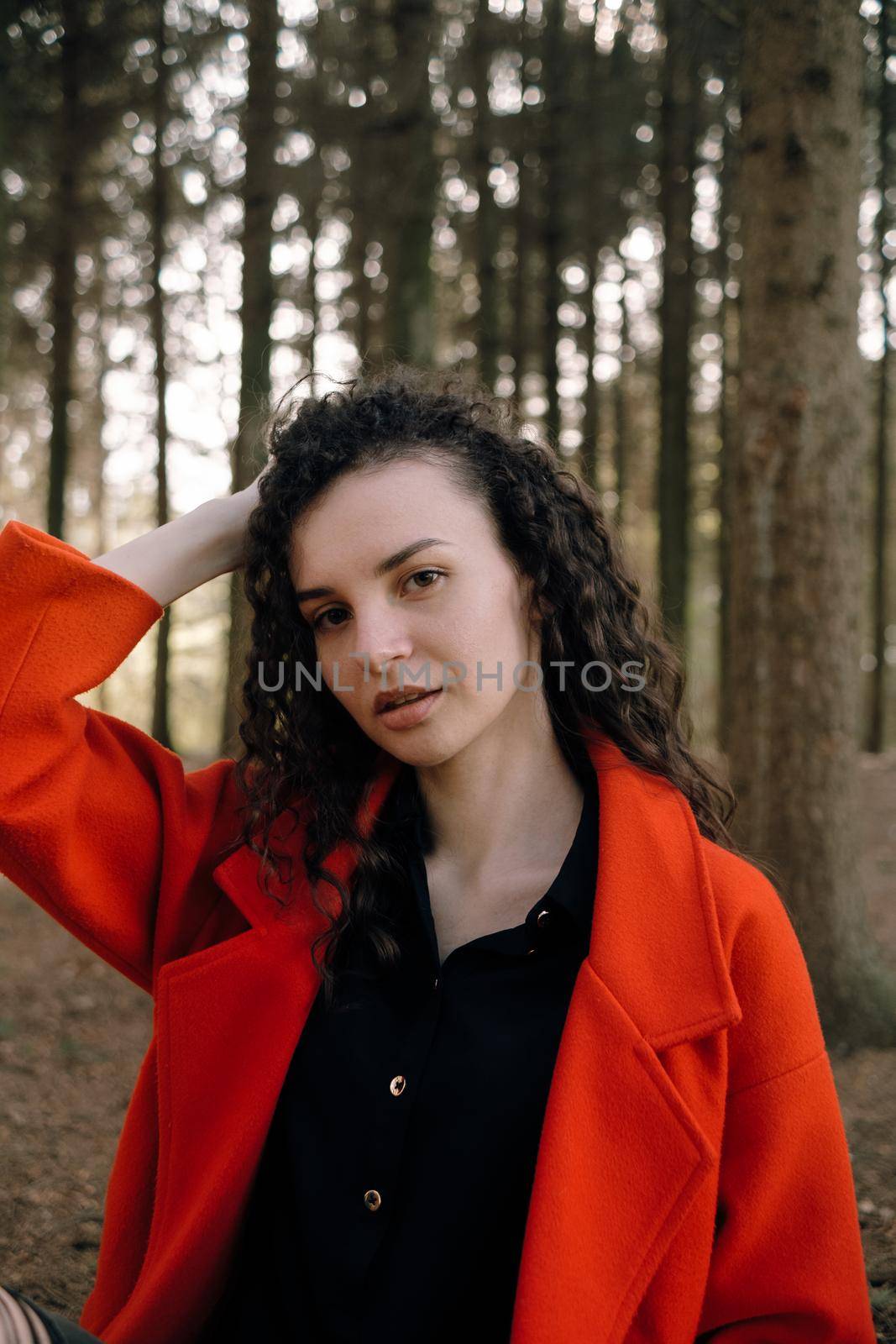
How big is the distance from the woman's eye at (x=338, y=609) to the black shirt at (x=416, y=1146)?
605 mm

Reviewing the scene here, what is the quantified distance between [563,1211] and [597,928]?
0.46 meters

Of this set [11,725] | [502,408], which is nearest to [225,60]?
[502,408]

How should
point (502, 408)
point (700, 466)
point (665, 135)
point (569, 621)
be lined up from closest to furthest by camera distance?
point (569, 621), point (502, 408), point (665, 135), point (700, 466)

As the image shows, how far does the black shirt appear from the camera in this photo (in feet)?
5.58

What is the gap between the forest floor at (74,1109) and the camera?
3.01 meters

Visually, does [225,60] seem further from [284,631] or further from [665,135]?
[284,631]

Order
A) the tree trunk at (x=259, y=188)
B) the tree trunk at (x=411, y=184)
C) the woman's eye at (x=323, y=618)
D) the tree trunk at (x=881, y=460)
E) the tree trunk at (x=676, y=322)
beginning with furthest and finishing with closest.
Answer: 1. the tree trunk at (x=881, y=460)
2. the tree trunk at (x=676, y=322)
3. the tree trunk at (x=259, y=188)
4. the tree trunk at (x=411, y=184)
5. the woman's eye at (x=323, y=618)

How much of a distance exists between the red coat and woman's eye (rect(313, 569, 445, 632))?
1.21ft

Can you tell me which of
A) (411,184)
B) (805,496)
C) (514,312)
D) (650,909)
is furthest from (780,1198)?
(514,312)

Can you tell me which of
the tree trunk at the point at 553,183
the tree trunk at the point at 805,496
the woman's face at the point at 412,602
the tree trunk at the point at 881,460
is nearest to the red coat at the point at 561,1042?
the woman's face at the point at 412,602

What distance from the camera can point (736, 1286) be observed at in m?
1.66

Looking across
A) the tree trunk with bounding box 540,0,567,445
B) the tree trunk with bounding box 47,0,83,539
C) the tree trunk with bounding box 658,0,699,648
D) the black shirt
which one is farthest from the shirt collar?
the tree trunk with bounding box 540,0,567,445

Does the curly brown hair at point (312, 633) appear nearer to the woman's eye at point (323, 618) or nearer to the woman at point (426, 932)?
the woman at point (426, 932)

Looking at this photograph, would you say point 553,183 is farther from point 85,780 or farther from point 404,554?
point 85,780
